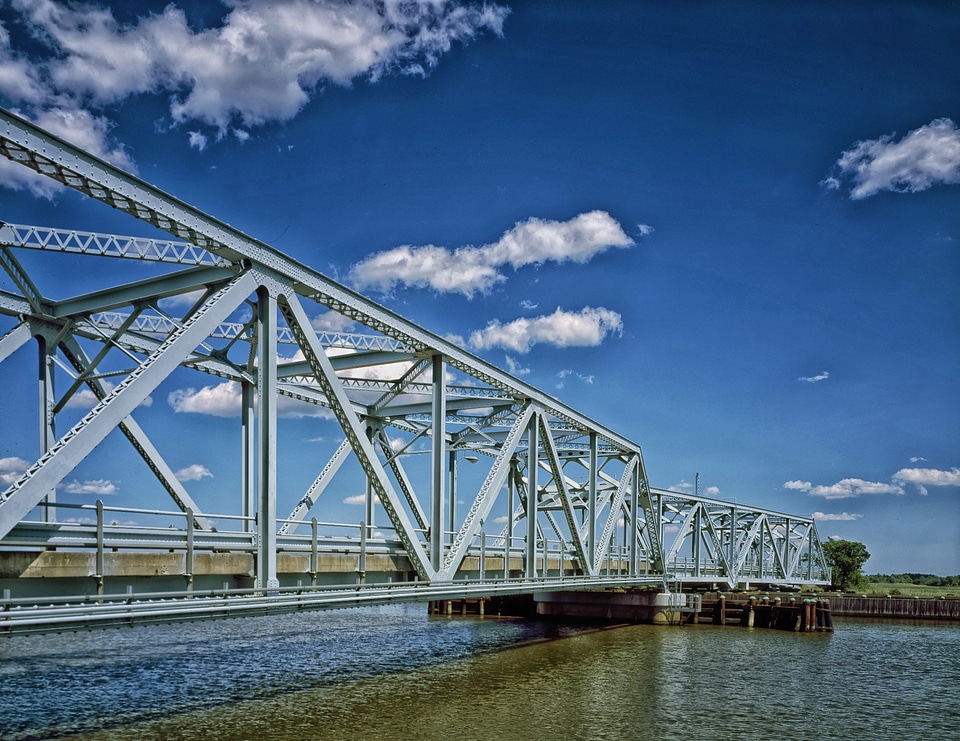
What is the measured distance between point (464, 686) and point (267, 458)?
37.7 ft

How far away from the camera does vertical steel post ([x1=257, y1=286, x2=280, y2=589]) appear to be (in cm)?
1927

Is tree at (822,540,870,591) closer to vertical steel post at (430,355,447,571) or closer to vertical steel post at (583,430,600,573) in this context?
vertical steel post at (583,430,600,573)

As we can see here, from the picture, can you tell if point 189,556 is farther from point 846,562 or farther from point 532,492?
point 846,562

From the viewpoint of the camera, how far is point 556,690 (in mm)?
26828

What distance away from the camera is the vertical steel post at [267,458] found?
19266 millimetres

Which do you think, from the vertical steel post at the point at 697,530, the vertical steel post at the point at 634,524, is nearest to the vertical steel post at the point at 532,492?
the vertical steel post at the point at 634,524

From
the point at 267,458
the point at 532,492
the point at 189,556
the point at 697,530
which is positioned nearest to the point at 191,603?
the point at 189,556

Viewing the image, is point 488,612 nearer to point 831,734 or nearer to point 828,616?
point 828,616

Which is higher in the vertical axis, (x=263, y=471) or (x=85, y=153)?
(x=85, y=153)

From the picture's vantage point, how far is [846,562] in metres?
114

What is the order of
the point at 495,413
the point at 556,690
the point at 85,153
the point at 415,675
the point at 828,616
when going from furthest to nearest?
the point at 828,616
the point at 495,413
the point at 415,675
the point at 556,690
the point at 85,153

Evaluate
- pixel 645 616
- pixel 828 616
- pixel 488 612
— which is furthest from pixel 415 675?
pixel 828 616

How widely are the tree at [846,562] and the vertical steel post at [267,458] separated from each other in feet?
351

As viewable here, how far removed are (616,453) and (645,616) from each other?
33.6 feet
